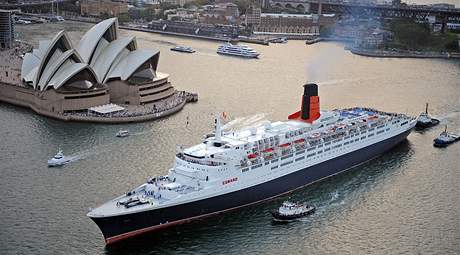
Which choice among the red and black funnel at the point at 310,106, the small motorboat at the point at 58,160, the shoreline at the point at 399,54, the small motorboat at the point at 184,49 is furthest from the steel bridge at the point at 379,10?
the small motorboat at the point at 58,160

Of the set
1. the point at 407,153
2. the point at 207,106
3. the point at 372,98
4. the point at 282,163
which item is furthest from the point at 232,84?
the point at 282,163

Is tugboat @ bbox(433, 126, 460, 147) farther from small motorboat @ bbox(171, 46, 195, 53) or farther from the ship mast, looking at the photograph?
small motorboat @ bbox(171, 46, 195, 53)

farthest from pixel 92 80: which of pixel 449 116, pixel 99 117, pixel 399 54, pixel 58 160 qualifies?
pixel 399 54

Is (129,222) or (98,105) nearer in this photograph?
(129,222)

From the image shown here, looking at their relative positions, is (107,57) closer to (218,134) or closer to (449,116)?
(218,134)

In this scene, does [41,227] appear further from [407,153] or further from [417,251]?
[407,153]

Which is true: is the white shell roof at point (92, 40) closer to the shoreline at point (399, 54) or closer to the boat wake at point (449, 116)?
the boat wake at point (449, 116)

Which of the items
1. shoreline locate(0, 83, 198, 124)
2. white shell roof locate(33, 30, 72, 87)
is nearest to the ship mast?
shoreline locate(0, 83, 198, 124)
